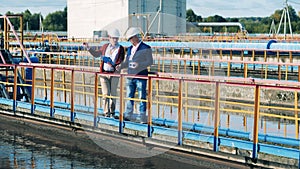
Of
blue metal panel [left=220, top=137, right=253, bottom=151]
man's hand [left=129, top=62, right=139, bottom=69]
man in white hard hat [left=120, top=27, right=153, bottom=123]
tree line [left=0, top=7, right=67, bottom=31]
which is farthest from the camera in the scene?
tree line [left=0, top=7, right=67, bottom=31]

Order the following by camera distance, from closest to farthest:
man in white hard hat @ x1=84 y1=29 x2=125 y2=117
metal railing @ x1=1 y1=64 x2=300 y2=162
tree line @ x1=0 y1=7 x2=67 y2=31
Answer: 1. metal railing @ x1=1 y1=64 x2=300 y2=162
2. man in white hard hat @ x1=84 y1=29 x2=125 y2=117
3. tree line @ x1=0 y1=7 x2=67 y2=31

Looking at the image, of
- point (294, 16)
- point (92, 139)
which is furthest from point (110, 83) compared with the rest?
point (294, 16)

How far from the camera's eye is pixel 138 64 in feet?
29.1

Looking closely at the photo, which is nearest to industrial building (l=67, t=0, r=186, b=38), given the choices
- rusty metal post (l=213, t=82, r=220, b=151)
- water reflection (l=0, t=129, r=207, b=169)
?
water reflection (l=0, t=129, r=207, b=169)

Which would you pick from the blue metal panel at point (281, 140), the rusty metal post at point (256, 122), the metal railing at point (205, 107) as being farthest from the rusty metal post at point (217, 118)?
the blue metal panel at point (281, 140)

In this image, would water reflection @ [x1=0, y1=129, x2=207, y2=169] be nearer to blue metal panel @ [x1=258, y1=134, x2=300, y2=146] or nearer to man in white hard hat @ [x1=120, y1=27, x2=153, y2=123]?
man in white hard hat @ [x1=120, y1=27, x2=153, y2=123]

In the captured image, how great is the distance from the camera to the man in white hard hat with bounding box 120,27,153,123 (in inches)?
346

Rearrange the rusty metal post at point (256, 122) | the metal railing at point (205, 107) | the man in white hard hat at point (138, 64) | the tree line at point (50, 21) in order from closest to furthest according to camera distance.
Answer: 1. the rusty metal post at point (256, 122)
2. the metal railing at point (205, 107)
3. the man in white hard hat at point (138, 64)
4. the tree line at point (50, 21)

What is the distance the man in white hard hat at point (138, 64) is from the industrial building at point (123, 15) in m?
37.8

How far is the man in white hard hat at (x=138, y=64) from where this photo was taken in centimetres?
878

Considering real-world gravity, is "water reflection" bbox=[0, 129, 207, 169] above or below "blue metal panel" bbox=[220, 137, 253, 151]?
below

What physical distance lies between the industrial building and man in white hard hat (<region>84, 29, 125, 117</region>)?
37207mm

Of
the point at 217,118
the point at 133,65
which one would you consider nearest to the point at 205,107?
the point at 217,118

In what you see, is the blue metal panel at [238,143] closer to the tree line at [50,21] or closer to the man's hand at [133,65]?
the man's hand at [133,65]
